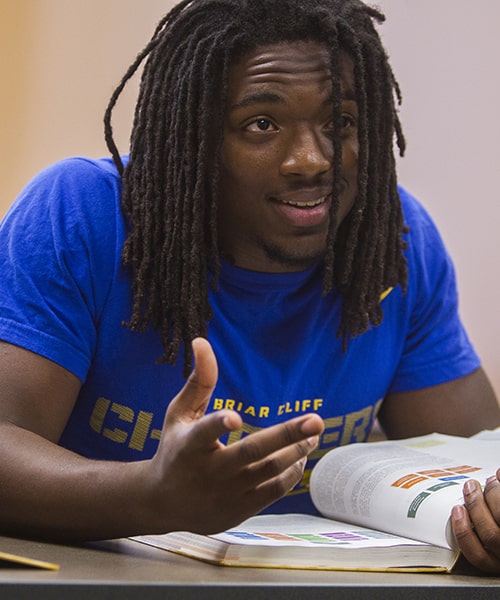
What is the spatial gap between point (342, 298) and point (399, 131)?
23 centimetres

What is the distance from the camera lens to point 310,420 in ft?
2.16

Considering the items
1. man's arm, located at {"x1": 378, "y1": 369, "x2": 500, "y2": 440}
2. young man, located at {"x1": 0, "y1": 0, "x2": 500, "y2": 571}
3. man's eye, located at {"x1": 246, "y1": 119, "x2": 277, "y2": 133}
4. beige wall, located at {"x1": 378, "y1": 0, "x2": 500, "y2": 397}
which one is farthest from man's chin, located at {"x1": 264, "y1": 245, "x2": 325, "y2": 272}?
beige wall, located at {"x1": 378, "y1": 0, "x2": 500, "y2": 397}

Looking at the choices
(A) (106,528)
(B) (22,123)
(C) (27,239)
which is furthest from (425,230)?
(B) (22,123)

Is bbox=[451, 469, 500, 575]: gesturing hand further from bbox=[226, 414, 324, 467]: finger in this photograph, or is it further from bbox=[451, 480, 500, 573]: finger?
bbox=[226, 414, 324, 467]: finger

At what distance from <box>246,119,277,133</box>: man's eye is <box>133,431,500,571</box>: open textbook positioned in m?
0.37

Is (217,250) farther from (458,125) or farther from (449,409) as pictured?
(458,125)

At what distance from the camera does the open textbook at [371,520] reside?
0.77 m

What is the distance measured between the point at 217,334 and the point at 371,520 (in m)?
0.31

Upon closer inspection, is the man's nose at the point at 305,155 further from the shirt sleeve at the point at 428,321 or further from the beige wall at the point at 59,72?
the beige wall at the point at 59,72

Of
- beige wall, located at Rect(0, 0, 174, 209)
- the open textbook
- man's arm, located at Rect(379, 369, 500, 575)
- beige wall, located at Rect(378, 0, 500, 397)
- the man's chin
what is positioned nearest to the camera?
the open textbook

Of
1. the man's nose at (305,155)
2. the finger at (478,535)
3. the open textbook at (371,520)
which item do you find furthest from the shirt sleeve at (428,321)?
the finger at (478,535)

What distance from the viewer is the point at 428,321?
4.37 feet

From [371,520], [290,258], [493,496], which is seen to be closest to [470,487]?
[493,496]

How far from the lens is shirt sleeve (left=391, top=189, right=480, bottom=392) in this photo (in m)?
1.31
